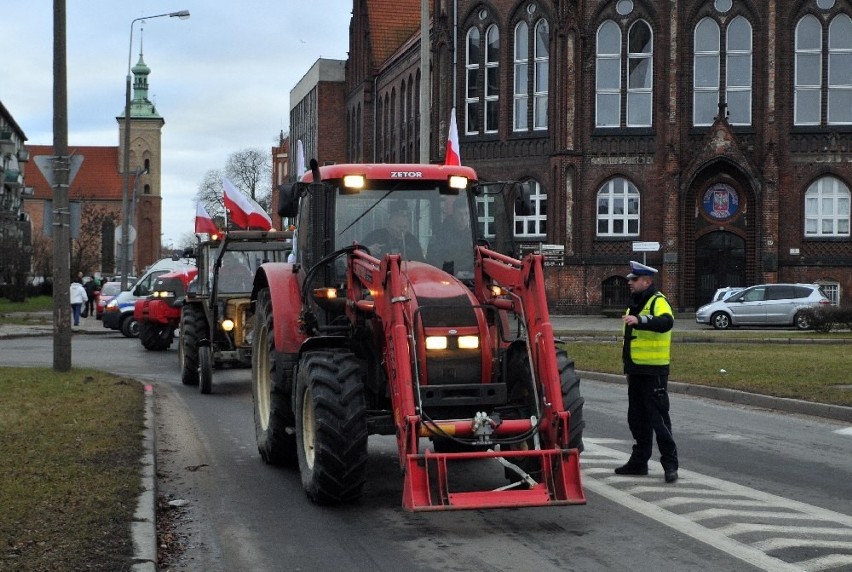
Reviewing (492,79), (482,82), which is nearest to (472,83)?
(482,82)

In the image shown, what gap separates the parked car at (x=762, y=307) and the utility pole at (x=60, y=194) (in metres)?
26.5

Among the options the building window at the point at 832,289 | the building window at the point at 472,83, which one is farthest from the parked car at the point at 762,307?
the building window at the point at 472,83

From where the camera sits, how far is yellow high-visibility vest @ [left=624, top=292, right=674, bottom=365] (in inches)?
416

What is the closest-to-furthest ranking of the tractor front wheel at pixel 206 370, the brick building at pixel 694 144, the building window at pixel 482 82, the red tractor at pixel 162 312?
the tractor front wheel at pixel 206 370 → the red tractor at pixel 162 312 → the brick building at pixel 694 144 → the building window at pixel 482 82

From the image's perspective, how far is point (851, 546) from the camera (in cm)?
788

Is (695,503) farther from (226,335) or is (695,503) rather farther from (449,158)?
(226,335)

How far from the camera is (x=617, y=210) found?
5109 cm

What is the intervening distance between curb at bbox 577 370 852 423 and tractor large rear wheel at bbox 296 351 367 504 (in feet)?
28.7

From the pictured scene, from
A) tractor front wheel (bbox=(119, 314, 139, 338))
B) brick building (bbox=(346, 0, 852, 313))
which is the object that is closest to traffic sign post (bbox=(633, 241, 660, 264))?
brick building (bbox=(346, 0, 852, 313))

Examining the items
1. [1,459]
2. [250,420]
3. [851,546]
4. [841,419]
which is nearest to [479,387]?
[851,546]

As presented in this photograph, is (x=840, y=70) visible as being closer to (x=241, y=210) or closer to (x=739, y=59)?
(x=739, y=59)

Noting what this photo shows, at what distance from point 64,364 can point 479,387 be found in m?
12.5

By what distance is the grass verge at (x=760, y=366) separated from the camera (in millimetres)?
18266

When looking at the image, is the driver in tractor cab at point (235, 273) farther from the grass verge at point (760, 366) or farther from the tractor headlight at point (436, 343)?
the tractor headlight at point (436, 343)
